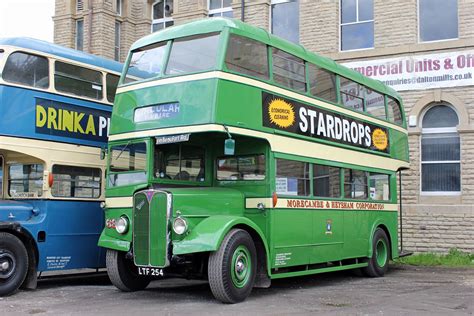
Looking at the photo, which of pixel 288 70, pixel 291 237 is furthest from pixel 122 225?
pixel 288 70

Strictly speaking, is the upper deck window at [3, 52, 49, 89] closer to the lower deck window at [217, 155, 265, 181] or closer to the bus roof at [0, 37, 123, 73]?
the bus roof at [0, 37, 123, 73]

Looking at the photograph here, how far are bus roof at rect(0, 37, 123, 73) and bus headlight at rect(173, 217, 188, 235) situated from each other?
420 cm

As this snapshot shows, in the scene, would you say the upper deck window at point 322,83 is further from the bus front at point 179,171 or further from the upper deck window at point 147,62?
the upper deck window at point 147,62

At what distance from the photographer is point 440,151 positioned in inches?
620

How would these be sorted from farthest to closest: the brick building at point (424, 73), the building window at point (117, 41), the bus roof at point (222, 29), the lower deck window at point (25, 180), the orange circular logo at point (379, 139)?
the building window at point (117, 41)
the brick building at point (424, 73)
the orange circular logo at point (379, 139)
the lower deck window at point (25, 180)
the bus roof at point (222, 29)

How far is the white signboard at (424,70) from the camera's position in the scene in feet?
50.8

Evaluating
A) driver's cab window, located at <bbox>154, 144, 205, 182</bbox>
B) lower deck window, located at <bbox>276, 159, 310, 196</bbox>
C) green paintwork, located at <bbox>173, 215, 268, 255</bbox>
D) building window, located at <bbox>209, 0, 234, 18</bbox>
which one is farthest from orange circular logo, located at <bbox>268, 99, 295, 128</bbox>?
building window, located at <bbox>209, 0, 234, 18</bbox>

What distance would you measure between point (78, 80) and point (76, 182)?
1.88m

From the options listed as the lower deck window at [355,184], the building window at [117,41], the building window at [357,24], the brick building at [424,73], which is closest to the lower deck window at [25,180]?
the lower deck window at [355,184]

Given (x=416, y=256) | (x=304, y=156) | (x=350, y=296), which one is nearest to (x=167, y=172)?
(x=304, y=156)

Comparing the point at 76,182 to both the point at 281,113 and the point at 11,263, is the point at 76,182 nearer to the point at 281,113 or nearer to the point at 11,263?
the point at 11,263

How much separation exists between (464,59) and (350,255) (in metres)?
6.67

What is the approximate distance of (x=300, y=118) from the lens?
1048cm

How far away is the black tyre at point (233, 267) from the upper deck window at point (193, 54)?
98.9 inches
